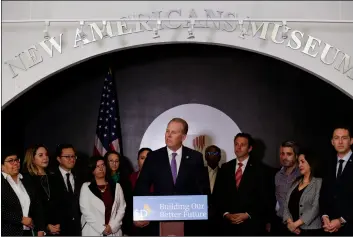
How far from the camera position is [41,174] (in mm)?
8523

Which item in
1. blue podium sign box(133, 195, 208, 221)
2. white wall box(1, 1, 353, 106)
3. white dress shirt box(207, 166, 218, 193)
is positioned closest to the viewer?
white wall box(1, 1, 353, 106)

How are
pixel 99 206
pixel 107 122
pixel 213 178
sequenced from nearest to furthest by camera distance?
pixel 99 206, pixel 213 178, pixel 107 122

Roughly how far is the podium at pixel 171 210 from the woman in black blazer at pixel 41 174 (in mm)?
989

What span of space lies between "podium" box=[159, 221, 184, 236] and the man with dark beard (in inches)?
41.8

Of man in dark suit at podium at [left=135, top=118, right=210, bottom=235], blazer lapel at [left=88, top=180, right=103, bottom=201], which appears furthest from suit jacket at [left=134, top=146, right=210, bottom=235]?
blazer lapel at [left=88, top=180, right=103, bottom=201]

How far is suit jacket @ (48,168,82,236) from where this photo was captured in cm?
846

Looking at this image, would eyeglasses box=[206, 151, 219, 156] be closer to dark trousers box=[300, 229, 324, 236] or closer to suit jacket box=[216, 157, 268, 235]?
suit jacket box=[216, 157, 268, 235]

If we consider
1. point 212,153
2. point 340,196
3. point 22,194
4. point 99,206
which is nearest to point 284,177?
point 340,196

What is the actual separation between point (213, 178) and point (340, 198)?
1581 mm

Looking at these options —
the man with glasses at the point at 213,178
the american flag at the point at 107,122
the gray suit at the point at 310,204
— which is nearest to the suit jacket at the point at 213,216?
the man with glasses at the point at 213,178

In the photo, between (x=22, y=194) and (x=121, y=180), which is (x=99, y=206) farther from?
(x=22, y=194)

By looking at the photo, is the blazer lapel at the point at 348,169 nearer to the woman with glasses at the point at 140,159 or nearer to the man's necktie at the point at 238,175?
the man's necktie at the point at 238,175

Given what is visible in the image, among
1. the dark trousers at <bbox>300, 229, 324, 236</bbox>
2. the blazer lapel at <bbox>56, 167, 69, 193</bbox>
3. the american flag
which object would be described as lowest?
the dark trousers at <bbox>300, 229, 324, 236</bbox>

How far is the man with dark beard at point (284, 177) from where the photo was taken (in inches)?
335
